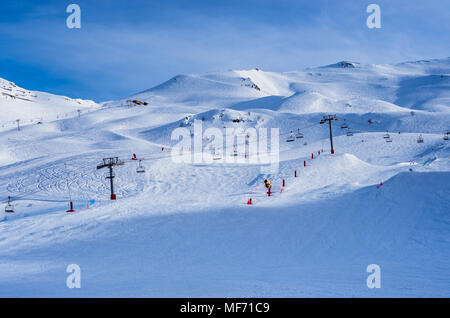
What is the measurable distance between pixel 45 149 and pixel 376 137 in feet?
174

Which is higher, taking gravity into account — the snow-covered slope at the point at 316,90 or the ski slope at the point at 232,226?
the snow-covered slope at the point at 316,90

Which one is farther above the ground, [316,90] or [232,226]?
[316,90]

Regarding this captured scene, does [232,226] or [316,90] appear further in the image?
[316,90]

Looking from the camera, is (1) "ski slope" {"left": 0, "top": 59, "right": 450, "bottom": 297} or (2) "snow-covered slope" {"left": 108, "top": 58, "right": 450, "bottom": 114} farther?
(2) "snow-covered slope" {"left": 108, "top": 58, "right": 450, "bottom": 114}

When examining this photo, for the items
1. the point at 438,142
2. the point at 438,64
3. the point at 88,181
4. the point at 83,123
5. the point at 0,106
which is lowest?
the point at 88,181

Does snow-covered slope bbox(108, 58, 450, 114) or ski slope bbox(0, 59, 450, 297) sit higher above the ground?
snow-covered slope bbox(108, 58, 450, 114)

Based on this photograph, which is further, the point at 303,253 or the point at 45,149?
the point at 45,149

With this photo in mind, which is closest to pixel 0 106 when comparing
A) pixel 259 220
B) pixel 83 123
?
pixel 83 123

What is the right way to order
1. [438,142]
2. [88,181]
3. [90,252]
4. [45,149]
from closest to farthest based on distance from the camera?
[90,252] < [88,181] < [438,142] < [45,149]

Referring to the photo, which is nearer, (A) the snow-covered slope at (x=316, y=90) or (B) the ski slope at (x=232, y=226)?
(B) the ski slope at (x=232, y=226)

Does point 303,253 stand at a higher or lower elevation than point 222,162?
lower
